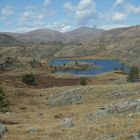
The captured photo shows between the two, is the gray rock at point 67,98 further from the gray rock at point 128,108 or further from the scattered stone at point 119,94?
the gray rock at point 128,108

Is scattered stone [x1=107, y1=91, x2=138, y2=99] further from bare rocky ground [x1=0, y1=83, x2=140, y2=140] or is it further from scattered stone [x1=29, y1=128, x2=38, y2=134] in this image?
scattered stone [x1=29, y1=128, x2=38, y2=134]

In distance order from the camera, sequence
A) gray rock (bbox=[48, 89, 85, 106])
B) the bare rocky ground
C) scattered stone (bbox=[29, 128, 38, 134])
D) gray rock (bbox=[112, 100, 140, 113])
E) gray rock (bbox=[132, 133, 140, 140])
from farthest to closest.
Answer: gray rock (bbox=[48, 89, 85, 106]), gray rock (bbox=[112, 100, 140, 113]), scattered stone (bbox=[29, 128, 38, 134]), the bare rocky ground, gray rock (bbox=[132, 133, 140, 140])

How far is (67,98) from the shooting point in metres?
67.6

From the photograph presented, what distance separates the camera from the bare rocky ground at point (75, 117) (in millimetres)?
22734

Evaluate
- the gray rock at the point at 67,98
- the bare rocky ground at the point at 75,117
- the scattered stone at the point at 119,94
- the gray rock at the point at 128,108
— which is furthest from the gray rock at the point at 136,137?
the gray rock at the point at 67,98

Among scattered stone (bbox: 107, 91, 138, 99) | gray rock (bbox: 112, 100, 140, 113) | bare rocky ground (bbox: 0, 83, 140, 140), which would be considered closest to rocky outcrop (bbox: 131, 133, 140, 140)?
bare rocky ground (bbox: 0, 83, 140, 140)

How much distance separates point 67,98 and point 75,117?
25.3 m

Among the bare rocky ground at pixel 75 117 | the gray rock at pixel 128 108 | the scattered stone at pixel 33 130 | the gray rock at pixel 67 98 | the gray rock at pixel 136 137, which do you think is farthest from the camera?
the gray rock at pixel 67 98

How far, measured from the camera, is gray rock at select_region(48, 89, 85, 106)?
66062 mm

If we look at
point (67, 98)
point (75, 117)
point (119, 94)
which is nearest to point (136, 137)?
point (75, 117)

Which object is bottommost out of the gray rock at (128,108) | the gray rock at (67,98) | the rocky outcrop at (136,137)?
the gray rock at (67,98)

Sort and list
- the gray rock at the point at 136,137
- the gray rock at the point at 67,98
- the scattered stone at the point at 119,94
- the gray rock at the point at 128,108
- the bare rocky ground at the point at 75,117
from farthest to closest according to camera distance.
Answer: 1. the gray rock at the point at 67,98
2. the scattered stone at the point at 119,94
3. the gray rock at the point at 128,108
4. the bare rocky ground at the point at 75,117
5. the gray rock at the point at 136,137

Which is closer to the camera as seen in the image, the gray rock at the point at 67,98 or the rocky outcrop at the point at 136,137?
the rocky outcrop at the point at 136,137

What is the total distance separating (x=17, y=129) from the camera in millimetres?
26188
